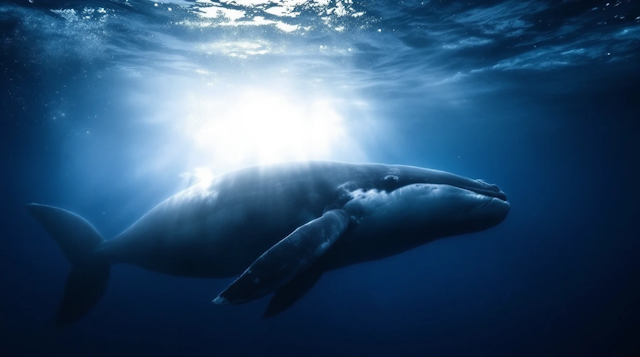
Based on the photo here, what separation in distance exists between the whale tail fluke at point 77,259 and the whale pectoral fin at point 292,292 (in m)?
4.73

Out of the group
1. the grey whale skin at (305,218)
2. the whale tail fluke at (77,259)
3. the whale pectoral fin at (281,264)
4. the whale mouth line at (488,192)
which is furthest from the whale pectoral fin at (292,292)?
the whale tail fluke at (77,259)

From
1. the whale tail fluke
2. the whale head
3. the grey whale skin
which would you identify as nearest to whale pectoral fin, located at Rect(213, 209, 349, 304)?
the grey whale skin

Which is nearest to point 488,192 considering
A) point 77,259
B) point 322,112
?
point 77,259

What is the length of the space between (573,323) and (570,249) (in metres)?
41.2

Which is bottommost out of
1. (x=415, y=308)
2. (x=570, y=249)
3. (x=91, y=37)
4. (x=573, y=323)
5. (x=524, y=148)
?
(x=415, y=308)

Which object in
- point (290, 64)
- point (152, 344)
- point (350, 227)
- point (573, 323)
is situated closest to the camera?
point (350, 227)

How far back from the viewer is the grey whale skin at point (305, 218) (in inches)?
165

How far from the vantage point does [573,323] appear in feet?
90.1

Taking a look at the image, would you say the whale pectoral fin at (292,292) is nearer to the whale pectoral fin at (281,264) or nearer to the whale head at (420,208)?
the whale head at (420,208)

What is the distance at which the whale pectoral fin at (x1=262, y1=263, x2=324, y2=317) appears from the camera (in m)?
4.56

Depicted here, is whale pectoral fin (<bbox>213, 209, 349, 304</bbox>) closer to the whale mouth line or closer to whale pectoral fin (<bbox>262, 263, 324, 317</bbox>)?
whale pectoral fin (<bbox>262, 263, 324, 317</bbox>)

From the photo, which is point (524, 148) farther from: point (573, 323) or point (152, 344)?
point (152, 344)

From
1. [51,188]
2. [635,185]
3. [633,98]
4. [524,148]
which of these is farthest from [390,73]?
[635,185]

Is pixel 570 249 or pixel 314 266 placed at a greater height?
pixel 314 266
